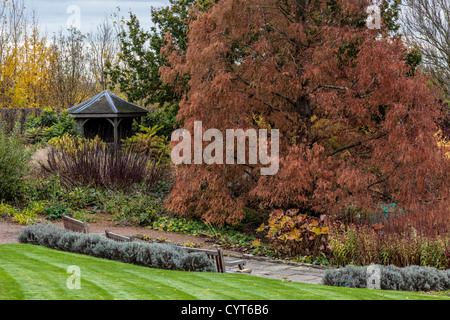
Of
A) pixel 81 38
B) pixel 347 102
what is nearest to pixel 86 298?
pixel 347 102

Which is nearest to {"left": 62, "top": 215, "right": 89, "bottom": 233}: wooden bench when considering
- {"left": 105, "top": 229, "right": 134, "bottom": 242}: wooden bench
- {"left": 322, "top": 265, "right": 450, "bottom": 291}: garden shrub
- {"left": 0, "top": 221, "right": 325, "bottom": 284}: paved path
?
{"left": 105, "top": 229, "right": 134, "bottom": 242}: wooden bench

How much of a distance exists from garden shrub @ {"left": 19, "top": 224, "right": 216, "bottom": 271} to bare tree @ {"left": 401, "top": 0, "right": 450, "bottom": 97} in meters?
17.3

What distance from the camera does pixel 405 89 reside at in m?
9.59

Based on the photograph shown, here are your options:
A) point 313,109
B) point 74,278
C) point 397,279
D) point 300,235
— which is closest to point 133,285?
point 74,278

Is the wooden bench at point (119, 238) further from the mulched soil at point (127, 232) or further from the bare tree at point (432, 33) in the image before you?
the bare tree at point (432, 33)

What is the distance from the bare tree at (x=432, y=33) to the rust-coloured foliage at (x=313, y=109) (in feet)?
39.7

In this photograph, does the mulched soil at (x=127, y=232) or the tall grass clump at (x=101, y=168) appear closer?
the mulched soil at (x=127, y=232)

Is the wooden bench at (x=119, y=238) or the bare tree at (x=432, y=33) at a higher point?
the bare tree at (x=432, y=33)

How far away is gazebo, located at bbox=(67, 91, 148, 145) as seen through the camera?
1806 cm

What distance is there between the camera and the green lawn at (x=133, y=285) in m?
4.83

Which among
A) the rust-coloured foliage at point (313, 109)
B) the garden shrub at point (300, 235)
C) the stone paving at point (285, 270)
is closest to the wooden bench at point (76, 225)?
the stone paving at point (285, 270)

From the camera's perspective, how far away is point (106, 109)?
1816 cm

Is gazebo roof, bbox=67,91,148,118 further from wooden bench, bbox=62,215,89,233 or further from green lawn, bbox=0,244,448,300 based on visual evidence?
green lawn, bbox=0,244,448,300

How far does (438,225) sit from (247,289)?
4507mm
